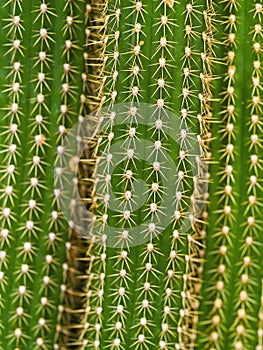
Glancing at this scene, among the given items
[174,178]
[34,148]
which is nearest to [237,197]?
[174,178]

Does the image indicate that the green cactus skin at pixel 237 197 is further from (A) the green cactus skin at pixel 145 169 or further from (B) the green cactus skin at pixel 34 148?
(B) the green cactus skin at pixel 34 148

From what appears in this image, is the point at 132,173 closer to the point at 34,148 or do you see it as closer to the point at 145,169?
the point at 145,169

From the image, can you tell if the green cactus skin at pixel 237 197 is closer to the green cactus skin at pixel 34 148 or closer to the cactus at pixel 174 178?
the cactus at pixel 174 178

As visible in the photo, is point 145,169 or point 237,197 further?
point 237,197

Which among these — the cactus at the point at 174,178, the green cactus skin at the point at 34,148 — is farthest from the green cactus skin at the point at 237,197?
the green cactus skin at the point at 34,148

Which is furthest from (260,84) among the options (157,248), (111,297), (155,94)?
(111,297)

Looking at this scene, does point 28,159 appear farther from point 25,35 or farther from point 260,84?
point 260,84
